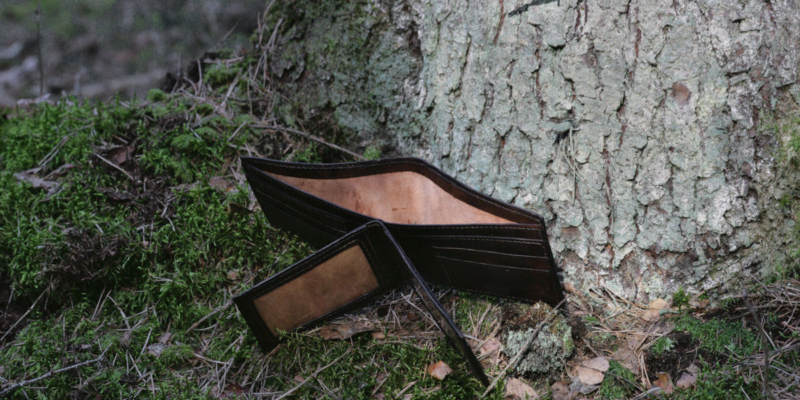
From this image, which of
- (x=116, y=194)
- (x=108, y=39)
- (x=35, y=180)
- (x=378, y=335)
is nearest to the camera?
(x=378, y=335)

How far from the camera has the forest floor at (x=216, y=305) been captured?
1.77m

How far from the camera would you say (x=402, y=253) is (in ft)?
6.35

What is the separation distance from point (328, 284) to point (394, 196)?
1.76 ft

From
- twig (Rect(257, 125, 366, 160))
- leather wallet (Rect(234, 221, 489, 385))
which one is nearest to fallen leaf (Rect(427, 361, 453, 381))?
leather wallet (Rect(234, 221, 489, 385))

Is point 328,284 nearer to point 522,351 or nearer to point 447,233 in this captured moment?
point 447,233

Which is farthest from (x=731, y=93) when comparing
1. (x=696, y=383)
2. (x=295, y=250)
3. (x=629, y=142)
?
(x=295, y=250)

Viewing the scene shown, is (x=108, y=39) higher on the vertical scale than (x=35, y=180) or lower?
higher

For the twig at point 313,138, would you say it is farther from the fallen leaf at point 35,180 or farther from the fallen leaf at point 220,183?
the fallen leaf at point 35,180

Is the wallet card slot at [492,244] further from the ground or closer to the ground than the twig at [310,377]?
further from the ground

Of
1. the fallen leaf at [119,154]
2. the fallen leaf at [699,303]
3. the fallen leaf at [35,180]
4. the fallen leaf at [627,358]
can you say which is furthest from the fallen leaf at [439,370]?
the fallen leaf at [35,180]

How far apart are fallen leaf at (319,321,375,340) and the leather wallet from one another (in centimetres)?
5

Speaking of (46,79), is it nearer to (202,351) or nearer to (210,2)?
(210,2)

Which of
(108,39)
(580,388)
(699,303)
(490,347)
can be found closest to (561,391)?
(580,388)

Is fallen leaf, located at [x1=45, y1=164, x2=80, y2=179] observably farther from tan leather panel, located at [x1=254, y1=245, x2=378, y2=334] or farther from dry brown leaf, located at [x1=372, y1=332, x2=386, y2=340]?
dry brown leaf, located at [x1=372, y1=332, x2=386, y2=340]
